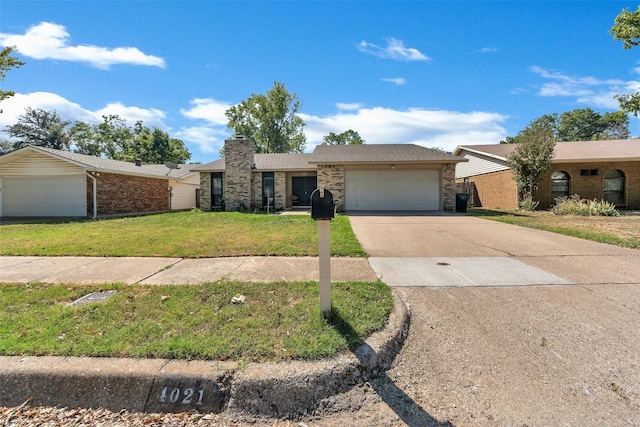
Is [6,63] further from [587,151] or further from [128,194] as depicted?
[587,151]

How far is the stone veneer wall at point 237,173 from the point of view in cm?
1698

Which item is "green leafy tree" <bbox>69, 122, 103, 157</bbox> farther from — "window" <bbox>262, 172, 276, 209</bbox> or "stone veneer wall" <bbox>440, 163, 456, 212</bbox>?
"stone veneer wall" <bbox>440, 163, 456, 212</bbox>

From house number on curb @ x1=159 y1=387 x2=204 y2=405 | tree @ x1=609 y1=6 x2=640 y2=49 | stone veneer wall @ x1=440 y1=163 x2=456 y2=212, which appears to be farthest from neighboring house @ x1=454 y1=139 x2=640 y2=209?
house number on curb @ x1=159 y1=387 x2=204 y2=405

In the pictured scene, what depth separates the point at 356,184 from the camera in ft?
51.6

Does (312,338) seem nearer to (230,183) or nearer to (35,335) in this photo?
(35,335)

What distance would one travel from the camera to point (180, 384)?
7.10 feet

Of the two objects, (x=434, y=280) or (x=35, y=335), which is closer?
(x=35, y=335)

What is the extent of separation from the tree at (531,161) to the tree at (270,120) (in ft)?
88.1

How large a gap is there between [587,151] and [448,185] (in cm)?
974

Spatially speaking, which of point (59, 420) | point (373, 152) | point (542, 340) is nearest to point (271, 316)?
point (59, 420)

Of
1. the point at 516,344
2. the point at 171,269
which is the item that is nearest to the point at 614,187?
the point at 516,344

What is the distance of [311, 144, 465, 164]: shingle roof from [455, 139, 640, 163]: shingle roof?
4.90 metres

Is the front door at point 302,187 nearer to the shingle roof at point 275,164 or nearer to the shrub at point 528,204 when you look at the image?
the shingle roof at point 275,164

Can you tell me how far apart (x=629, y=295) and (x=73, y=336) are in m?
6.54
